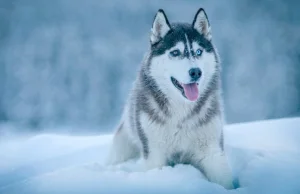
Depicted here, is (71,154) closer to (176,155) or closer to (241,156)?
(176,155)

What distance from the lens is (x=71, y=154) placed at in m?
2.23

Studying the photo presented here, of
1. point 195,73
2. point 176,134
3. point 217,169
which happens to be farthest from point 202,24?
point 217,169

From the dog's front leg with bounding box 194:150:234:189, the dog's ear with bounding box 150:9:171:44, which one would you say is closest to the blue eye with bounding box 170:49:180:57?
the dog's ear with bounding box 150:9:171:44

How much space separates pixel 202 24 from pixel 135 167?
0.84 meters

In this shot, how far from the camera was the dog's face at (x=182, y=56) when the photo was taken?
1487mm

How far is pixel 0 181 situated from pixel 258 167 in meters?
1.33

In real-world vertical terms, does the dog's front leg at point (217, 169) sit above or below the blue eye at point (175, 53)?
below

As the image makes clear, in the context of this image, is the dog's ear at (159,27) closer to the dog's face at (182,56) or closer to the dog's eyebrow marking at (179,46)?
the dog's face at (182,56)

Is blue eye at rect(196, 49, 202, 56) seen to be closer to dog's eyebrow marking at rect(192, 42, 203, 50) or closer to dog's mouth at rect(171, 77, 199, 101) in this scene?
dog's eyebrow marking at rect(192, 42, 203, 50)

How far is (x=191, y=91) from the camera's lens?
1.52 metres

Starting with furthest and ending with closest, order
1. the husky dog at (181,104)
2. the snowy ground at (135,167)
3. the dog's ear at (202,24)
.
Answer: the dog's ear at (202,24) → the husky dog at (181,104) → the snowy ground at (135,167)

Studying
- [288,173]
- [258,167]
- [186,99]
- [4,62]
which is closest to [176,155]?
[186,99]

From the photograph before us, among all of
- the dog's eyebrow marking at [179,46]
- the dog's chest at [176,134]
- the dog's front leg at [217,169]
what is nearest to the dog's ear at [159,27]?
the dog's eyebrow marking at [179,46]

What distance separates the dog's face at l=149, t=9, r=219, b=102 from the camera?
4.88 ft
